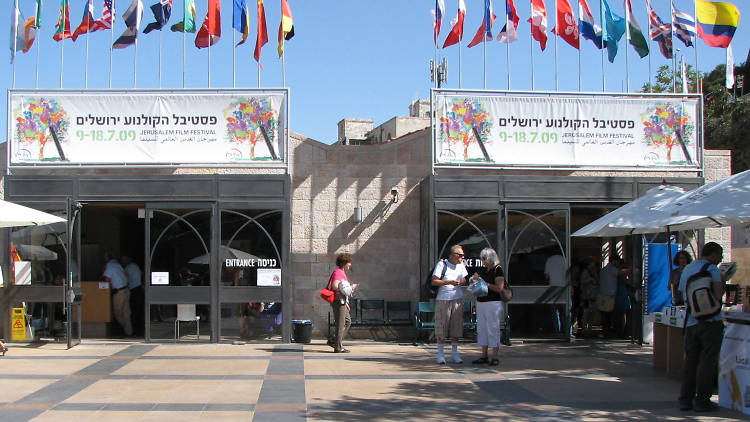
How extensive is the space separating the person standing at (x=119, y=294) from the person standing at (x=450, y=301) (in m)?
6.81

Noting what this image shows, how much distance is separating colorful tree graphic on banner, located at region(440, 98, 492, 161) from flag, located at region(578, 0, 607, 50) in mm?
2692

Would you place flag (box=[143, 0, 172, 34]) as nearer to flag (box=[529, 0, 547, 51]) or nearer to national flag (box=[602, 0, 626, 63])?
flag (box=[529, 0, 547, 51])

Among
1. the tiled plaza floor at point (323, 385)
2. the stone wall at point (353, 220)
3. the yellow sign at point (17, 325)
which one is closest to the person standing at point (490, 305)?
the tiled plaza floor at point (323, 385)

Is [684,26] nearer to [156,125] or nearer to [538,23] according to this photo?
[538,23]

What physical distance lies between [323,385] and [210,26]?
7.98m

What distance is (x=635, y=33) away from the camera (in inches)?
621

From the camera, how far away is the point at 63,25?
49.6ft

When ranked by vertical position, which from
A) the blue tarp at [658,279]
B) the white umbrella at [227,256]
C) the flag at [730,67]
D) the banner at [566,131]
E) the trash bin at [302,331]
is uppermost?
the flag at [730,67]

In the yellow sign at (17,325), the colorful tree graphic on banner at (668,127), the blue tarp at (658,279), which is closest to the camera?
the blue tarp at (658,279)

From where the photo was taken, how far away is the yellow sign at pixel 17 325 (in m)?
14.2

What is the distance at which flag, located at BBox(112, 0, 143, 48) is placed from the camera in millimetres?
14953

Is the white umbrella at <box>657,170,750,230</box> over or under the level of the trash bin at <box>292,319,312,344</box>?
over

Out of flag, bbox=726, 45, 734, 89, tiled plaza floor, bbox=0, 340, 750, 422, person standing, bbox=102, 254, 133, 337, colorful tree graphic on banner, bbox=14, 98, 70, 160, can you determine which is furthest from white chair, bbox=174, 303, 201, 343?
flag, bbox=726, 45, 734, 89

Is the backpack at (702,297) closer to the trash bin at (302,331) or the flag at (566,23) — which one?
the trash bin at (302,331)
